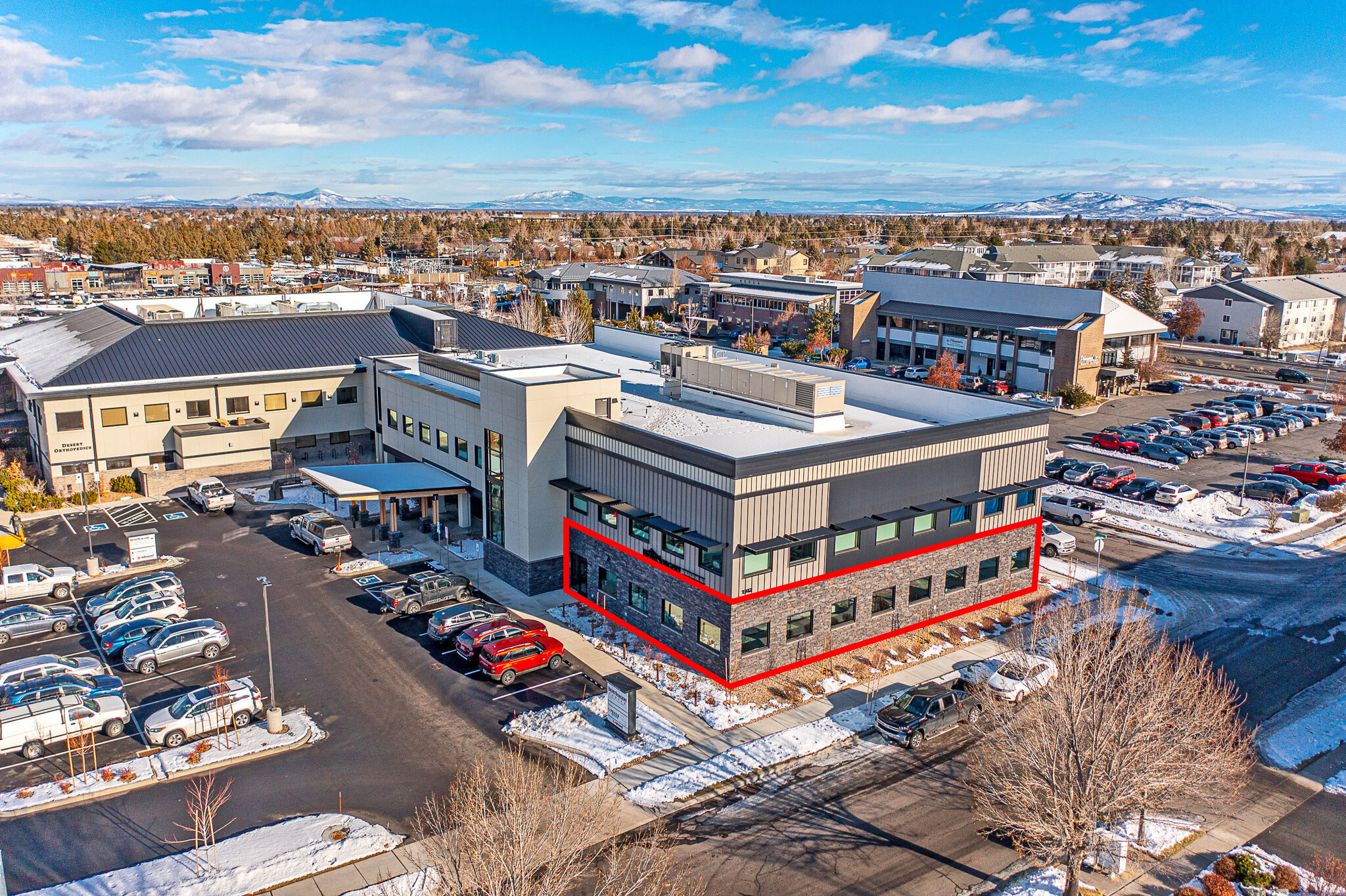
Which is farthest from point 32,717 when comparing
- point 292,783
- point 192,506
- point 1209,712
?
point 1209,712

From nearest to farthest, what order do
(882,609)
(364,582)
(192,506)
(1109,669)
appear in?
(1109,669) < (882,609) < (364,582) < (192,506)

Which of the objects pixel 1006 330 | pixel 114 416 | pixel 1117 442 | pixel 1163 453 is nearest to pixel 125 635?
pixel 114 416


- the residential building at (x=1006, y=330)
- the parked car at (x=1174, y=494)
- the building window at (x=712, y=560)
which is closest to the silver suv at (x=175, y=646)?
the building window at (x=712, y=560)

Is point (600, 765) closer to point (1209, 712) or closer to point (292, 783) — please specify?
point (292, 783)

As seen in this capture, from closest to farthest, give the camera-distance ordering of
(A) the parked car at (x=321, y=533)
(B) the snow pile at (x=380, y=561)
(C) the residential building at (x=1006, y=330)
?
(B) the snow pile at (x=380, y=561) < (A) the parked car at (x=321, y=533) < (C) the residential building at (x=1006, y=330)

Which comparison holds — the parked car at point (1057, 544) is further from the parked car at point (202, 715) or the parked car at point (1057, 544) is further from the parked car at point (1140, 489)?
the parked car at point (202, 715)

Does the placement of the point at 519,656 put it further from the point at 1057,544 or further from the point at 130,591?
the point at 1057,544
